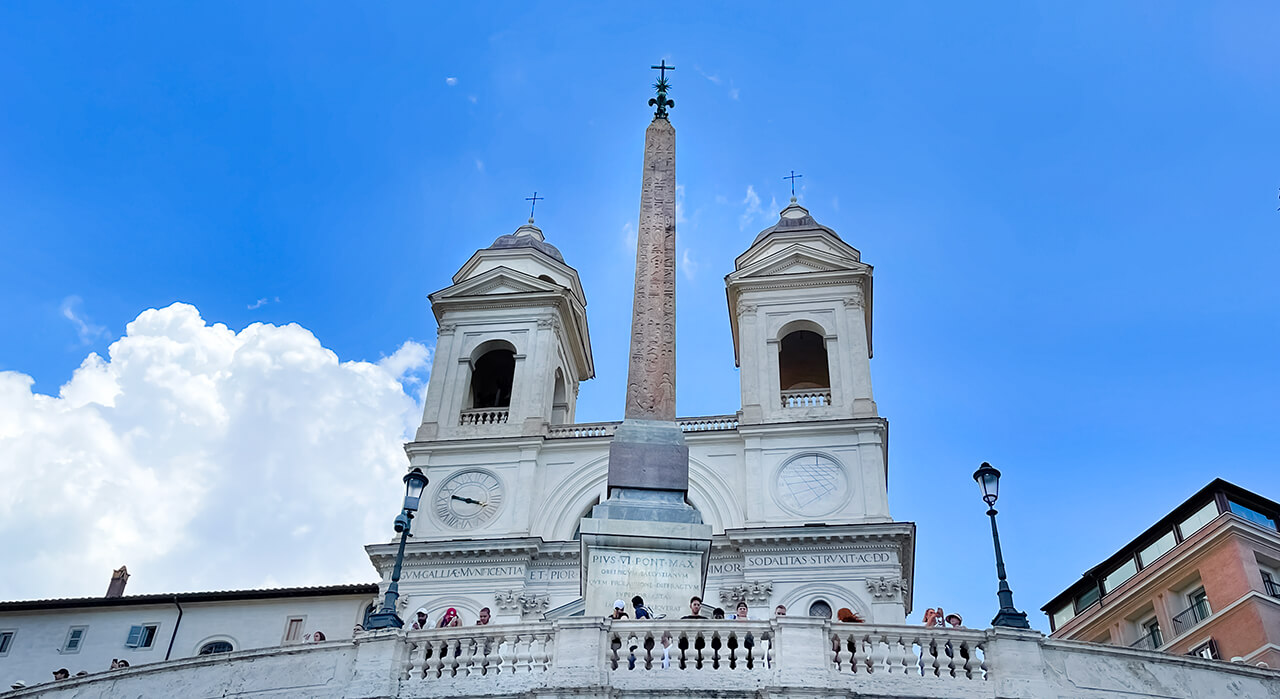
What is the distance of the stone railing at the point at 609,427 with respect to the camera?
1481 inches

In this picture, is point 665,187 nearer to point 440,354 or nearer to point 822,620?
point 822,620

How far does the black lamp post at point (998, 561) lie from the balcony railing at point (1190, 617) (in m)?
25.2

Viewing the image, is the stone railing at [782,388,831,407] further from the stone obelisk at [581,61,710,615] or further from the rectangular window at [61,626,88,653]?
the rectangular window at [61,626,88,653]

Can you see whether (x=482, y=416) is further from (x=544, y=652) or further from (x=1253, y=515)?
(x=544, y=652)

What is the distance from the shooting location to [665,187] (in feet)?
82.4

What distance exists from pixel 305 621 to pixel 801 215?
910 inches

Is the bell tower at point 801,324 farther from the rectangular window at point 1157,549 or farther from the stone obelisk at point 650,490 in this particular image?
the stone obelisk at point 650,490

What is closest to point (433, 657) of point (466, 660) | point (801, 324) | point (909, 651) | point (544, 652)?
point (466, 660)

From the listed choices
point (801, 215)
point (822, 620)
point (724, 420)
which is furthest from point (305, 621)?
point (822, 620)

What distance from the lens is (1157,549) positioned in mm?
39594

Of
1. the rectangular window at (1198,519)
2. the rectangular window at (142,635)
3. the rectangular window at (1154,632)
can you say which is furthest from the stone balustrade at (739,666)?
the rectangular window at (1154,632)

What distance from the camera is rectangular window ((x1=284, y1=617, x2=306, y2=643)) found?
119 feet

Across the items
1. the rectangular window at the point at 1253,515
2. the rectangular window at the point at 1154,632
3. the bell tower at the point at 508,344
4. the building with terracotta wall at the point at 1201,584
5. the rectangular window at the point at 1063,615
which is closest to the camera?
the building with terracotta wall at the point at 1201,584

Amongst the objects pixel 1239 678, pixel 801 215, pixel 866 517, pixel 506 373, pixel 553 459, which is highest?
pixel 801 215
